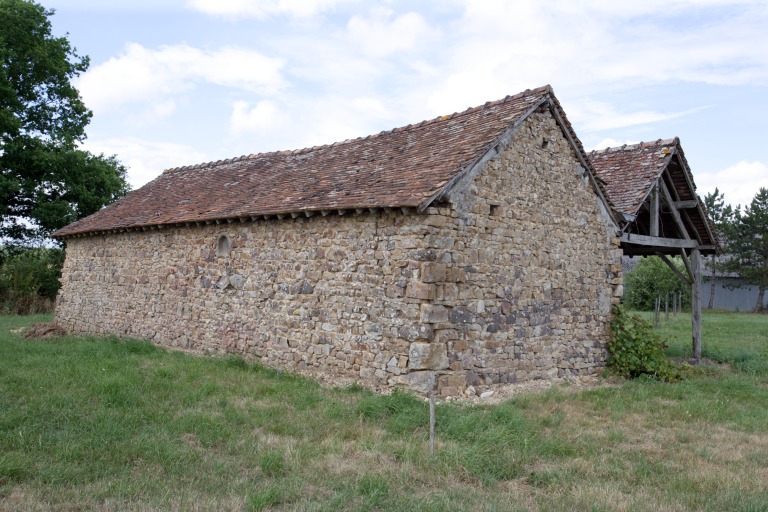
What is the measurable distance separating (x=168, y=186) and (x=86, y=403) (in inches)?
418

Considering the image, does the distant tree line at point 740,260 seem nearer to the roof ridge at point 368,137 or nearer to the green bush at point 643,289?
the green bush at point 643,289

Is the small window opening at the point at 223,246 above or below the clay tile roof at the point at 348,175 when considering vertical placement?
below

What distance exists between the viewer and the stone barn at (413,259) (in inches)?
337

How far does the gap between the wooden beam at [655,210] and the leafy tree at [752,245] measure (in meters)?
26.1

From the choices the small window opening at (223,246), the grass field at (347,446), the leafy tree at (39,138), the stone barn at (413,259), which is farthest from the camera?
the leafy tree at (39,138)

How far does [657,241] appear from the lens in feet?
41.9

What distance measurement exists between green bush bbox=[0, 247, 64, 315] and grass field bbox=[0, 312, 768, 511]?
15.3 meters

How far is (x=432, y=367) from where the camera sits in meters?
8.30

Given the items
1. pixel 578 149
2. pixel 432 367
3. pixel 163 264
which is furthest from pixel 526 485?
pixel 163 264

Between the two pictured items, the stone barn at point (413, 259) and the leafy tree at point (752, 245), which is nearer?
the stone barn at point (413, 259)

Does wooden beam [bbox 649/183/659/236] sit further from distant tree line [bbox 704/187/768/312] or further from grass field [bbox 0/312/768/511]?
distant tree line [bbox 704/187/768/312]

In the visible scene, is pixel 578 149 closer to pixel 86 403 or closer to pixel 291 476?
pixel 291 476

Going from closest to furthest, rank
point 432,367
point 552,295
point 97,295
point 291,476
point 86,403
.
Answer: point 291,476 → point 86,403 → point 432,367 → point 552,295 → point 97,295

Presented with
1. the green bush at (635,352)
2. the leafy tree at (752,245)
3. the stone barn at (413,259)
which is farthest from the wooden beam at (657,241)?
the leafy tree at (752,245)
